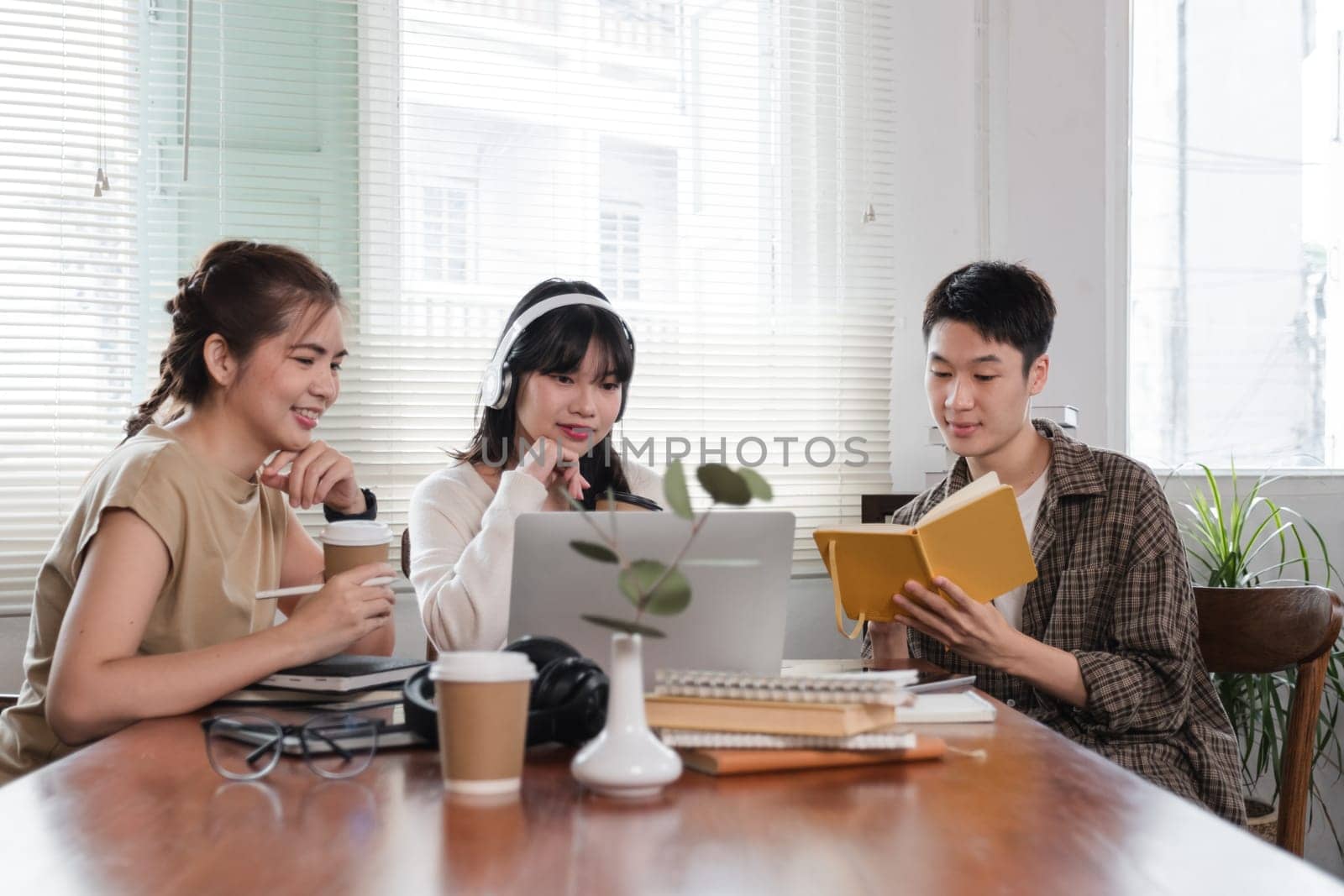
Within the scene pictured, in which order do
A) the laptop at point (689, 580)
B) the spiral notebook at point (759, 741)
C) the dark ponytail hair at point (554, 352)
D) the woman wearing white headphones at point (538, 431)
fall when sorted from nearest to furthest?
the spiral notebook at point (759, 741) < the laptop at point (689, 580) < the woman wearing white headphones at point (538, 431) < the dark ponytail hair at point (554, 352)

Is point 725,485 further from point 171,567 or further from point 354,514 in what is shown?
point 354,514

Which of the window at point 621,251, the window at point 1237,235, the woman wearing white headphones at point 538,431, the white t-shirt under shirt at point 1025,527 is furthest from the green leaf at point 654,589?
the window at point 1237,235

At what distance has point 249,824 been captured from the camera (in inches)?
30.8

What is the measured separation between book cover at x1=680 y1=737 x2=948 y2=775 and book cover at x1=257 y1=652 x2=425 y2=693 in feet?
1.59

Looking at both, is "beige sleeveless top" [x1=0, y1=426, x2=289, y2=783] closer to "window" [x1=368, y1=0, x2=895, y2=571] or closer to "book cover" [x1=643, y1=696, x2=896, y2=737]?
"book cover" [x1=643, y1=696, x2=896, y2=737]

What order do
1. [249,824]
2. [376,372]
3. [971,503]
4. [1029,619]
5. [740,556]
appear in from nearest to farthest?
[249,824] → [740,556] → [971,503] → [1029,619] → [376,372]

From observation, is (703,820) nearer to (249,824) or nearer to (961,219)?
(249,824)

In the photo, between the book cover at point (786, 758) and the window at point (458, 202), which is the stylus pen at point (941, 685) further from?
the window at point (458, 202)

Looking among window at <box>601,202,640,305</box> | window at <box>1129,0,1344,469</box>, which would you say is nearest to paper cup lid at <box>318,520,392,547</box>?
window at <box>601,202,640,305</box>

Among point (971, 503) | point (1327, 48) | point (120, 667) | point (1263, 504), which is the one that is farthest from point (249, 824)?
point (1327, 48)

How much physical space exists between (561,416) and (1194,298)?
2006mm

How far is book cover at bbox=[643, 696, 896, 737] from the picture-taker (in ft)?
3.05

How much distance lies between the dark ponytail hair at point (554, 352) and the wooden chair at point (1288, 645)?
1032 millimetres

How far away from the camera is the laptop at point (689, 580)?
3.59ft
